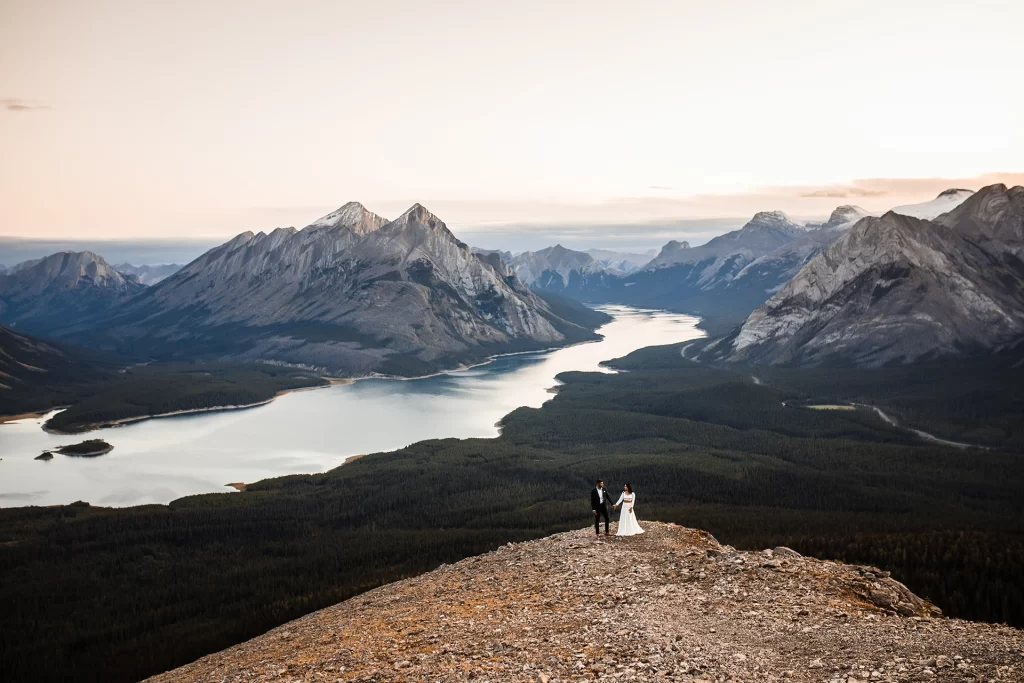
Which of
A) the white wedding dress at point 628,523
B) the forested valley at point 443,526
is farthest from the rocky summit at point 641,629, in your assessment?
the forested valley at point 443,526

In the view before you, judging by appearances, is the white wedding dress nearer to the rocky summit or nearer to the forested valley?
the rocky summit

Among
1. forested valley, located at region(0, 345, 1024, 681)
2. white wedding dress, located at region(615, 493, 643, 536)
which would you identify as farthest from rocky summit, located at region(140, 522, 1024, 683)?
forested valley, located at region(0, 345, 1024, 681)

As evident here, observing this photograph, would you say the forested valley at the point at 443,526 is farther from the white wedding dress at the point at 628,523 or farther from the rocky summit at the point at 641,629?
the white wedding dress at the point at 628,523

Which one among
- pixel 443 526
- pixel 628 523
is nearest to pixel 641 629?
pixel 628 523

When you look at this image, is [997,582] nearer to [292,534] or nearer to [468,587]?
[468,587]

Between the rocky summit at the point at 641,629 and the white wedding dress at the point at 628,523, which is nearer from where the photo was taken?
the rocky summit at the point at 641,629

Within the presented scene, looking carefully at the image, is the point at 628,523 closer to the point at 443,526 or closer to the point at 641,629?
the point at 641,629
